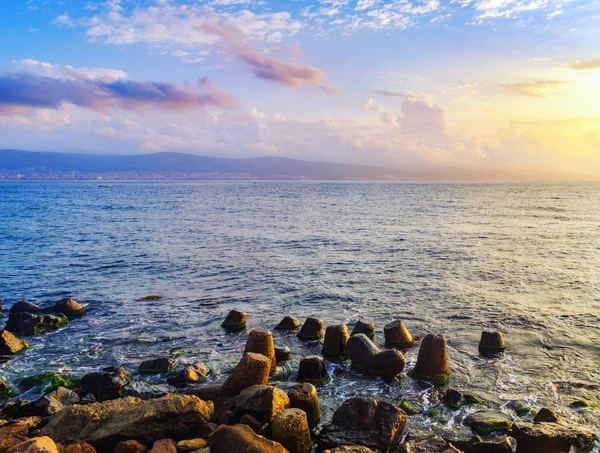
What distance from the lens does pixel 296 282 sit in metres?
33.1

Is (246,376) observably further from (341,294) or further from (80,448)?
(341,294)

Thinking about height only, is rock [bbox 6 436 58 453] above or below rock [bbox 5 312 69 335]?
above

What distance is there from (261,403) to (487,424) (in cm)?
680

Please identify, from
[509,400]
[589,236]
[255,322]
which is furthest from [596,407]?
[589,236]

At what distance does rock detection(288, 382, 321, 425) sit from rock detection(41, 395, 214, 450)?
2.60 m

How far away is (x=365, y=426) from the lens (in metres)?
12.8

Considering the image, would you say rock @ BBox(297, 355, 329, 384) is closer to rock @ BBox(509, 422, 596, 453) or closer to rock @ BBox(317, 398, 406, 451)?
rock @ BBox(317, 398, 406, 451)

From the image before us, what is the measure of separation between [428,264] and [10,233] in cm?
5911

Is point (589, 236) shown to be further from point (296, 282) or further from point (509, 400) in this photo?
point (509, 400)

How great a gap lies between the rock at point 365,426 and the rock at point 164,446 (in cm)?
400

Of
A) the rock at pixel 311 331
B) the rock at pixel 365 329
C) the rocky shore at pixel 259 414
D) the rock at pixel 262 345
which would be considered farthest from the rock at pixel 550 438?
the rock at pixel 311 331

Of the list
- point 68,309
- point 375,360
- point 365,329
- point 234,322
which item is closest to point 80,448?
point 375,360

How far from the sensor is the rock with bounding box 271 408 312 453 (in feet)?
37.9

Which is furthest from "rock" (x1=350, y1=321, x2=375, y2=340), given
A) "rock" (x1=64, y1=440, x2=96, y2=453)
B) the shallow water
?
"rock" (x1=64, y1=440, x2=96, y2=453)
